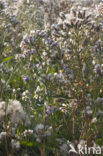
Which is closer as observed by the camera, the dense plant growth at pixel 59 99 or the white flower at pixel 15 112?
the white flower at pixel 15 112

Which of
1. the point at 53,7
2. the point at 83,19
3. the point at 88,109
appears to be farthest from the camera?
the point at 53,7

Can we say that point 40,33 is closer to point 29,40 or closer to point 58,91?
point 29,40

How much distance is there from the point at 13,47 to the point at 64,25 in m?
3.02

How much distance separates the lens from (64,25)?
8.63ft

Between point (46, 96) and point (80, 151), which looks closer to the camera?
point (80, 151)

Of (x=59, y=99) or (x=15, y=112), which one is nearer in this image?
(x=15, y=112)

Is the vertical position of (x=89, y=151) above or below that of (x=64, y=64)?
below

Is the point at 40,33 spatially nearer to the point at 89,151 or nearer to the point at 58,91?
the point at 58,91

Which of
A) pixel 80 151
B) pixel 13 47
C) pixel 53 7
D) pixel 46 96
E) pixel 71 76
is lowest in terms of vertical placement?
pixel 80 151

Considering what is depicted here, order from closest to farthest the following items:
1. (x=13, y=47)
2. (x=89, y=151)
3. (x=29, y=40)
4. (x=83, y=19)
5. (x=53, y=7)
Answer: (x=89, y=151) → (x=83, y=19) → (x=29, y=40) → (x=13, y=47) → (x=53, y=7)

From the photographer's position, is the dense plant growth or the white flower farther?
the dense plant growth

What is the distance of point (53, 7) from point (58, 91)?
7.53 meters

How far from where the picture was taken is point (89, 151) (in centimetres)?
161

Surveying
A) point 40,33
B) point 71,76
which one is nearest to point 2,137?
point 71,76
